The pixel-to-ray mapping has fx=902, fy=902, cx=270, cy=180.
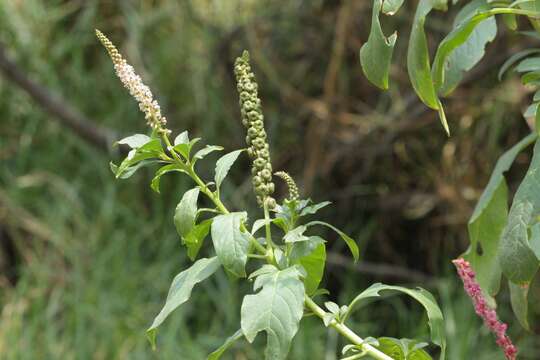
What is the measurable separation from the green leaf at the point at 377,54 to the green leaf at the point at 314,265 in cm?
23

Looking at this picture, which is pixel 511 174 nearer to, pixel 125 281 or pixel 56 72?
pixel 125 281

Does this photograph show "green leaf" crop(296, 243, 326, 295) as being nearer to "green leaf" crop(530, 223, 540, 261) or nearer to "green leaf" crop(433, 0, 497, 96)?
"green leaf" crop(530, 223, 540, 261)

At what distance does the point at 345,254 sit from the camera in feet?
13.4

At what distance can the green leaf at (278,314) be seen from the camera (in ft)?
3.38

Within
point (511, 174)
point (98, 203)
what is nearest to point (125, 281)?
point (98, 203)

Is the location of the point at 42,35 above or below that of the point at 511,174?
above

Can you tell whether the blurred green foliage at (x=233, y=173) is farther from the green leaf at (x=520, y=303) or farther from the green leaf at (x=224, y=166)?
the green leaf at (x=224, y=166)

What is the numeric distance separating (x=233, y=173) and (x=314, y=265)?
3039 millimetres

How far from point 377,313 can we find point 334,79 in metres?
1.01

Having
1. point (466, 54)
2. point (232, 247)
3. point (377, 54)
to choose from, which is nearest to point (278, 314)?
point (232, 247)

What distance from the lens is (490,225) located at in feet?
5.19

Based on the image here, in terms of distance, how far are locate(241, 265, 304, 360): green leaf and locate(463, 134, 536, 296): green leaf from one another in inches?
23.7

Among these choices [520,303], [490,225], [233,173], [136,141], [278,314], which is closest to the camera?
[278,314]

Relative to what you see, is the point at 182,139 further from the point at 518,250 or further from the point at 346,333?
the point at 518,250
